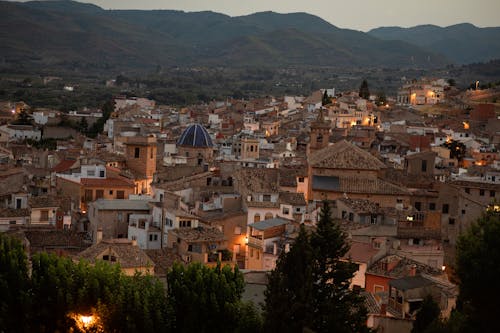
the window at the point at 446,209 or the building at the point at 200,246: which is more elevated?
the window at the point at 446,209

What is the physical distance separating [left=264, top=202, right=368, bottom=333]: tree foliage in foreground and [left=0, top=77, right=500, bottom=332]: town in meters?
1.54

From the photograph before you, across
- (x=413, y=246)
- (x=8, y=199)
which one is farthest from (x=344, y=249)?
(x=8, y=199)

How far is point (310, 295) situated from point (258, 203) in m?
14.1

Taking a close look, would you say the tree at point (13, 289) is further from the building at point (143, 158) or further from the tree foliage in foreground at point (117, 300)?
the building at point (143, 158)

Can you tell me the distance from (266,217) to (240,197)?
2434mm

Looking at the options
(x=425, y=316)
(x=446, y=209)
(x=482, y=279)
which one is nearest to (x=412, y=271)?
(x=425, y=316)

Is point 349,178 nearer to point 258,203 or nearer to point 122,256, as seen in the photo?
A: point 258,203

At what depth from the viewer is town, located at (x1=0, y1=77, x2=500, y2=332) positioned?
26.5 meters

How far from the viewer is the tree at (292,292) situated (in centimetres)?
1938

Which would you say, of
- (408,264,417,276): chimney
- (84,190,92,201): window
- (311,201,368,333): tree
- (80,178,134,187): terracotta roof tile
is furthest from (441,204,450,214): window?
(311,201,368,333): tree

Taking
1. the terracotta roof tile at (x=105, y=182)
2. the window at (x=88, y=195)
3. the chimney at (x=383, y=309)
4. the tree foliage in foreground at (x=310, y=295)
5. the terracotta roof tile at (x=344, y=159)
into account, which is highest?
the terracotta roof tile at (x=344, y=159)

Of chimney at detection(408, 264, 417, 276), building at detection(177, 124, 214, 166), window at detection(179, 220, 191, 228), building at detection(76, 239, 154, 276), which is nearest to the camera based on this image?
chimney at detection(408, 264, 417, 276)

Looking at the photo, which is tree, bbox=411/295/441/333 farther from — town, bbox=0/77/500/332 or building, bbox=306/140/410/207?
building, bbox=306/140/410/207

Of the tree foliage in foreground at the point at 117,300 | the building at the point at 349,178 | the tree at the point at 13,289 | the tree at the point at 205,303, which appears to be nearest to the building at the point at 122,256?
the tree at the point at 13,289
